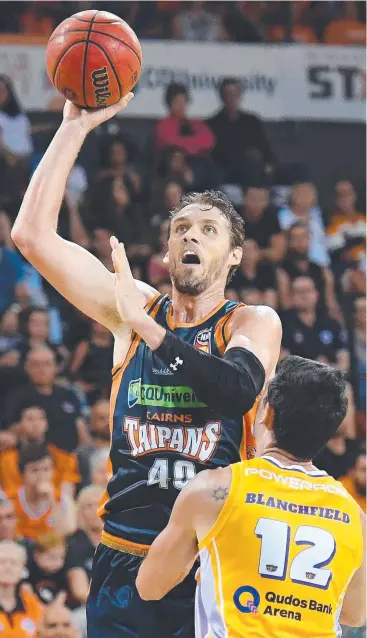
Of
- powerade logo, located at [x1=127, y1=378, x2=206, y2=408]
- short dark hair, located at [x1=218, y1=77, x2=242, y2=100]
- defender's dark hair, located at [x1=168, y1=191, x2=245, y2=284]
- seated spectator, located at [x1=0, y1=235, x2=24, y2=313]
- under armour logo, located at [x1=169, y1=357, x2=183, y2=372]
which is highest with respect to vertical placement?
short dark hair, located at [x1=218, y1=77, x2=242, y2=100]

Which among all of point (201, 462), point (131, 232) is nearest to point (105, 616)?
point (201, 462)

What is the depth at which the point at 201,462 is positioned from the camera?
13.4 ft

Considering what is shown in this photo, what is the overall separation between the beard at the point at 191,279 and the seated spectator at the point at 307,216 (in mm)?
7007

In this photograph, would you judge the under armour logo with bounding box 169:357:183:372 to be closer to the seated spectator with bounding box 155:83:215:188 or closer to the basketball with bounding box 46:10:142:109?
the basketball with bounding box 46:10:142:109

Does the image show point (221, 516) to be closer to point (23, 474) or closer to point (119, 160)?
point (23, 474)

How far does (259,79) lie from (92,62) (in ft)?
25.6

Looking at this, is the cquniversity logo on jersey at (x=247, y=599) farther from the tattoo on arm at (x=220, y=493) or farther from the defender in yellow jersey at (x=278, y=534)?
the tattoo on arm at (x=220, y=493)

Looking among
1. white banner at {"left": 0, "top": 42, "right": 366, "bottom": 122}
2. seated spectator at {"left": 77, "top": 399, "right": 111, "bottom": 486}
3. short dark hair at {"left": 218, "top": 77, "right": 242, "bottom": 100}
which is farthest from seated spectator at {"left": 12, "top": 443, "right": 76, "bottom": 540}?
short dark hair at {"left": 218, "top": 77, "right": 242, "bottom": 100}

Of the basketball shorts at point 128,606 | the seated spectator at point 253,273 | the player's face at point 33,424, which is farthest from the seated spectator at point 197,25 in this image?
the basketball shorts at point 128,606

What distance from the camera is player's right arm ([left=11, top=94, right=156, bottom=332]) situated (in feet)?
14.4

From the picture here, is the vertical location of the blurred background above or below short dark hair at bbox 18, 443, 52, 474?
above

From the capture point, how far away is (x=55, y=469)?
27.6 ft

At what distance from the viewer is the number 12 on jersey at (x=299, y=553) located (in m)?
3.18

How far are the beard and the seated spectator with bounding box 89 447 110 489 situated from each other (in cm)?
359
